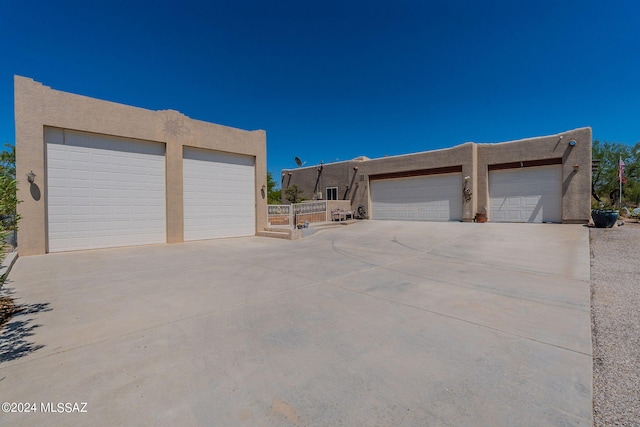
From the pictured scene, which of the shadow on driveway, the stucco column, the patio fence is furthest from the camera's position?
the patio fence

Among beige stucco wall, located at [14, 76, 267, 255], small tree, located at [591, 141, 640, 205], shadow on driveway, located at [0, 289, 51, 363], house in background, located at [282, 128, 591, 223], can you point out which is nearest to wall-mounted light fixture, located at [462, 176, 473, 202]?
house in background, located at [282, 128, 591, 223]

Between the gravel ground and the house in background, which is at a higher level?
the house in background

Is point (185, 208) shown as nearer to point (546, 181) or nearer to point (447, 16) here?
point (447, 16)

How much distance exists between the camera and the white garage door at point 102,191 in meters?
8.99

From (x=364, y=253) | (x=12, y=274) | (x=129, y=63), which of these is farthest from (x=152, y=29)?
(x=364, y=253)

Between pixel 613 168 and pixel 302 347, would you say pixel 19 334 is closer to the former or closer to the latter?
pixel 302 347

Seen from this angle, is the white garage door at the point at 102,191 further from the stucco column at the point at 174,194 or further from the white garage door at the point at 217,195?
the white garage door at the point at 217,195

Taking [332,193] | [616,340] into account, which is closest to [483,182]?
[332,193]

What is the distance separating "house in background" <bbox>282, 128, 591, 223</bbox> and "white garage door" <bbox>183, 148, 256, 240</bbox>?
8.71 m

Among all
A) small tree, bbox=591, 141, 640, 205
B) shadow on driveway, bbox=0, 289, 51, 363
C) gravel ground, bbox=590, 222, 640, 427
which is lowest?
gravel ground, bbox=590, 222, 640, 427

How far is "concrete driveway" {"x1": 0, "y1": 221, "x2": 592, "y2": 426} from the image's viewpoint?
1966 millimetres

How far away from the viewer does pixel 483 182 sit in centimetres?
1518

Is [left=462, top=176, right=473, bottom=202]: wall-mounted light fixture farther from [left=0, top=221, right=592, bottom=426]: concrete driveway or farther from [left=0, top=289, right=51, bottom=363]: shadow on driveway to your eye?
[left=0, top=289, right=51, bottom=363]: shadow on driveway

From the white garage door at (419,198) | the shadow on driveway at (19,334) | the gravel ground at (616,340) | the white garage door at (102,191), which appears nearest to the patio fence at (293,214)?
the white garage door at (419,198)
